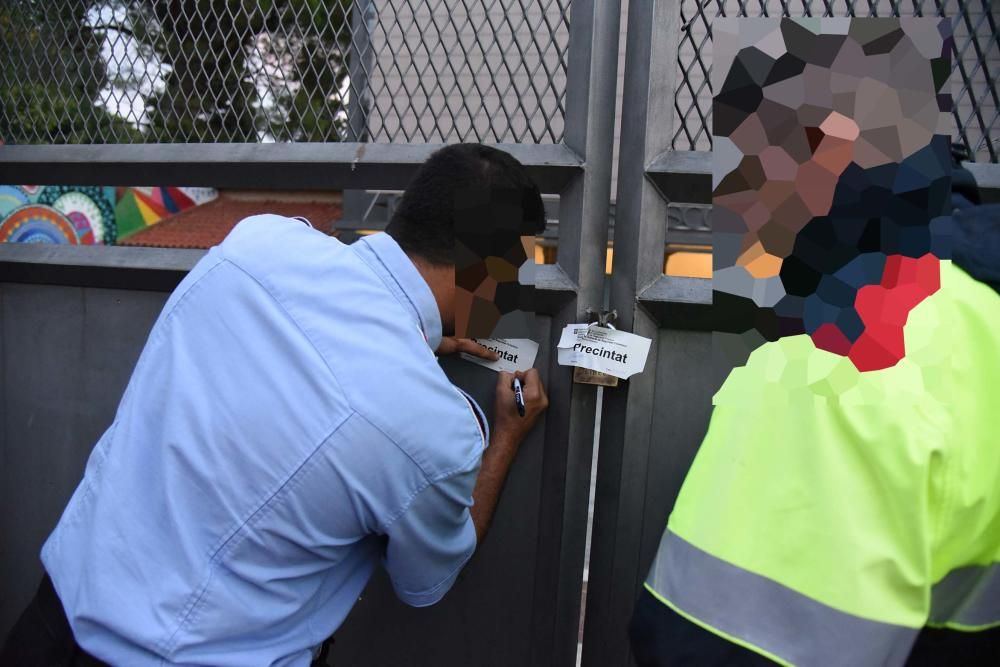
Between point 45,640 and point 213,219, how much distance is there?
1287 cm

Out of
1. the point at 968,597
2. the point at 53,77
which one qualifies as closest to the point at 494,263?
the point at 968,597

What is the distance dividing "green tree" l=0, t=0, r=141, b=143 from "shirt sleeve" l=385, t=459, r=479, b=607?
5.07ft

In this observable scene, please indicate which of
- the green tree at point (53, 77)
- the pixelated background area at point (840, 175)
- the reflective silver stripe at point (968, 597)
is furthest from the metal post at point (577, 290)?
the green tree at point (53, 77)

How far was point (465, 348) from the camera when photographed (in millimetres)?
1826

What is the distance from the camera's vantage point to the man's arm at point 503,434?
5.78 feet

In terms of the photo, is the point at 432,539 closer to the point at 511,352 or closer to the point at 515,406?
the point at 515,406

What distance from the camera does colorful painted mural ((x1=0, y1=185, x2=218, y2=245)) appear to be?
12.4 metres

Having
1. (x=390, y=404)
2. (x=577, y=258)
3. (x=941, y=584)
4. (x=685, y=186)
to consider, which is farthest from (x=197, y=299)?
(x=941, y=584)

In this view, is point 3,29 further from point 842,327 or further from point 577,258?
point 842,327

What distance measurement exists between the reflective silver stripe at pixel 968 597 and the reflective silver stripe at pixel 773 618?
5.1 inches

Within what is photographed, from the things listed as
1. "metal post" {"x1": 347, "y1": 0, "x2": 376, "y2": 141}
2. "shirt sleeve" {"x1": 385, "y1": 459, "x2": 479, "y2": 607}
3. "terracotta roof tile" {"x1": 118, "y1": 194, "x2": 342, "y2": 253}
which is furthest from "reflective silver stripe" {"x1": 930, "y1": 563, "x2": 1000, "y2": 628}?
"terracotta roof tile" {"x1": 118, "y1": 194, "x2": 342, "y2": 253}

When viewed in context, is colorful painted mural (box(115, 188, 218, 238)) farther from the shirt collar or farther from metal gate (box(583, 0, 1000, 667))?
metal gate (box(583, 0, 1000, 667))

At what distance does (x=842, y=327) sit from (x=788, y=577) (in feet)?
1.13

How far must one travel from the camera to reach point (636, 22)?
165 centimetres
